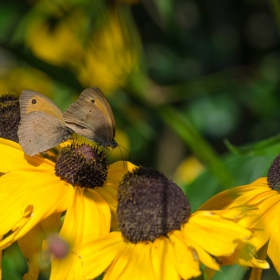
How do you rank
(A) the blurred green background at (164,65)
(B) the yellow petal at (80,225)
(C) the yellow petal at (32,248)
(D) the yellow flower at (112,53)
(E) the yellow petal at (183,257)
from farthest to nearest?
(A) the blurred green background at (164,65) < (D) the yellow flower at (112,53) < (C) the yellow petal at (32,248) < (B) the yellow petal at (80,225) < (E) the yellow petal at (183,257)

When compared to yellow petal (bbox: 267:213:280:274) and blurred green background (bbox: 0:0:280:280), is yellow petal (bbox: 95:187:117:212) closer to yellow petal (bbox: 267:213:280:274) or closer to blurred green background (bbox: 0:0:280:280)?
yellow petal (bbox: 267:213:280:274)

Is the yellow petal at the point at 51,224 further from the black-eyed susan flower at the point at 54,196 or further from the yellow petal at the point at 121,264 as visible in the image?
the yellow petal at the point at 121,264

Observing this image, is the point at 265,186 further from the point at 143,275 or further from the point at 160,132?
the point at 160,132

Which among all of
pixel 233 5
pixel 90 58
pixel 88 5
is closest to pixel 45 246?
pixel 88 5

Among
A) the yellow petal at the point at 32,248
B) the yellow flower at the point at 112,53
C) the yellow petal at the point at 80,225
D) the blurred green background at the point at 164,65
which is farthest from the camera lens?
the blurred green background at the point at 164,65

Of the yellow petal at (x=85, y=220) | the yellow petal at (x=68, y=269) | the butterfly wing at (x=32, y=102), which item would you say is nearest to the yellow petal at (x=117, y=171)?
the yellow petal at (x=85, y=220)

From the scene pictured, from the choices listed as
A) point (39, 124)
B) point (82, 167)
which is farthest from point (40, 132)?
point (82, 167)

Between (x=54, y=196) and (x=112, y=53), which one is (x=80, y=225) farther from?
(x=112, y=53)

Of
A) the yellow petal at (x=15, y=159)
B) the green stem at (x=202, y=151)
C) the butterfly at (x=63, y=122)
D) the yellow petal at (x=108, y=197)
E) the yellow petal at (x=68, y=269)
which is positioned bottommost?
the yellow petal at (x=68, y=269)

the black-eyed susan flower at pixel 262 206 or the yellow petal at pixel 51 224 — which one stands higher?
the black-eyed susan flower at pixel 262 206
